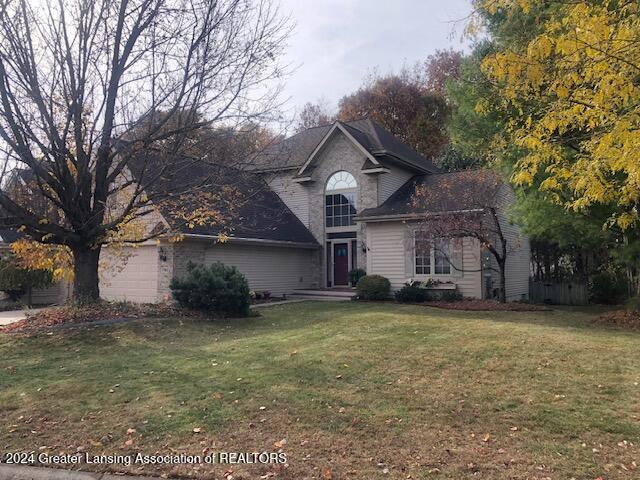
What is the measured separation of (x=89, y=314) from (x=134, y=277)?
7.44m

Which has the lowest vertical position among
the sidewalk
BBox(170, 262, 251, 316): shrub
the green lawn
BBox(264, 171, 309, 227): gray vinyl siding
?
the sidewalk

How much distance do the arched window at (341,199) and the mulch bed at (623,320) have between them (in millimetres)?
11964

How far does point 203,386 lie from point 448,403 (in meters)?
3.14

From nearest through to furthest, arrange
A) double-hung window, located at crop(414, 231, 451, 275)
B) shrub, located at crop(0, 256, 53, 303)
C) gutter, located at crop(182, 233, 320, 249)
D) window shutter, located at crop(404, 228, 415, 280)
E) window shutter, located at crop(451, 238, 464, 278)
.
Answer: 1. gutter, located at crop(182, 233, 320, 249)
2. double-hung window, located at crop(414, 231, 451, 275)
3. window shutter, located at crop(451, 238, 464, 278)
4. shrub, located at crop(0, 256, 53, 303)
5. window shutter, located at crop(404, 228, 415, 280)

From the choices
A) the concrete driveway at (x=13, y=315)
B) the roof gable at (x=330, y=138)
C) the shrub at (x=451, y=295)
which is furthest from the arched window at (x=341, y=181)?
the concrete driveway at (x=13, y=315)

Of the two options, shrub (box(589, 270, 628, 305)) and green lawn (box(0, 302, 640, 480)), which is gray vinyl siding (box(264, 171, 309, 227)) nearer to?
shrub (box(589, 270, 628, 305))

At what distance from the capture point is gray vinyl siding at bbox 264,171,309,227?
25.2 metres

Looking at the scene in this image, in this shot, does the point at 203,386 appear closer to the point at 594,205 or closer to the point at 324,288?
the point at 594,205

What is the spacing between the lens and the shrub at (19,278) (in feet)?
64.8

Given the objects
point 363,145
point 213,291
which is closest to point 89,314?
point 213,291

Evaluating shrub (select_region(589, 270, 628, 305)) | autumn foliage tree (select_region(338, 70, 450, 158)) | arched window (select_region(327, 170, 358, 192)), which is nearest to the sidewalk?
arched window (select_region(327, 170, 358, 192))

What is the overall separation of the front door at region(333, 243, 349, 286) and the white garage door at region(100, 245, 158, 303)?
28.6 feet

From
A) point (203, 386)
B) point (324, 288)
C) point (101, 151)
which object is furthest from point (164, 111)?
point (324, 288)

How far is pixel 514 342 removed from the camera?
8.92 m
